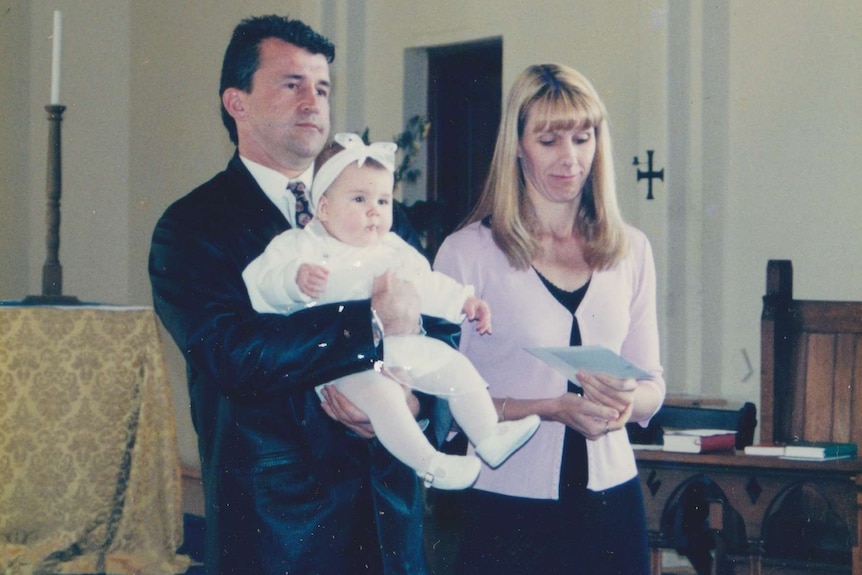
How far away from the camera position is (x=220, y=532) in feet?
4.68

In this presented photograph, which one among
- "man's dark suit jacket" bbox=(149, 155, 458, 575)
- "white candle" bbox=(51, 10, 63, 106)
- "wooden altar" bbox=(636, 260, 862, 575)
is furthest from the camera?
"white candle" bbox=(51, 10, 63, 106)

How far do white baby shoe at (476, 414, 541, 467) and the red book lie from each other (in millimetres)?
1021

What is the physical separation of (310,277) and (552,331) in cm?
45

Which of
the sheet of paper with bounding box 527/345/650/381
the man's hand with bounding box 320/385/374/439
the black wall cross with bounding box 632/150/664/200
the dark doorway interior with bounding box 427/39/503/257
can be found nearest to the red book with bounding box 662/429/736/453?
the black wall cross with bounding box 632/150/664/200

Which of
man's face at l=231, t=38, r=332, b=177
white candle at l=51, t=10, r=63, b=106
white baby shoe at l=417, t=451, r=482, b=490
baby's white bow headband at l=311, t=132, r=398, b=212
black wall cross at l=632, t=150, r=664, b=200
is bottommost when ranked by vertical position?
white baby shoe at l=417, t=451, r=482, b=490

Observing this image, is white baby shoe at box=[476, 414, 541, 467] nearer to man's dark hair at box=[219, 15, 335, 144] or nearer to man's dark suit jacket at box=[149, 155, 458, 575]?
man's dark suit jacket at box=[149, 155, 458, 575]

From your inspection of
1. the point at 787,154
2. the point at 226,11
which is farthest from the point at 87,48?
the point at 787,154

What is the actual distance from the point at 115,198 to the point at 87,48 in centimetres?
68

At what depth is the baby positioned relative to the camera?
1.37 m

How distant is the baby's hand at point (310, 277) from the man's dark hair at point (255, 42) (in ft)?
0.89

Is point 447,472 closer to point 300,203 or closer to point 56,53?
point 300,203

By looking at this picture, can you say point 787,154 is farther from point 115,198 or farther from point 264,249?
point 115,198

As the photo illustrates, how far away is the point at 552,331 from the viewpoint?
163 centimetres

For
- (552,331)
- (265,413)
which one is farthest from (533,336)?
(265,413)
